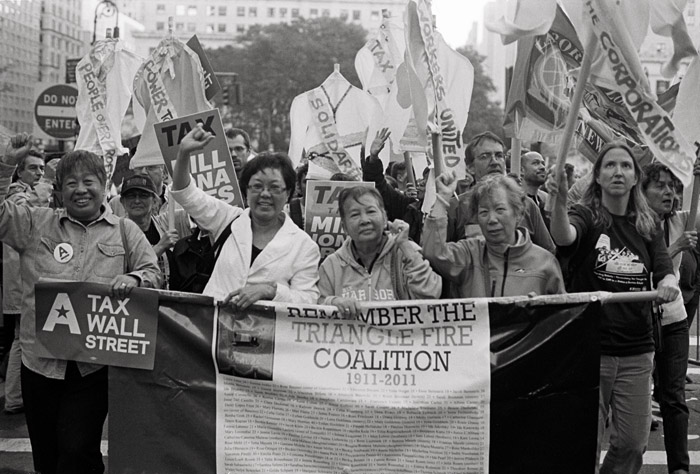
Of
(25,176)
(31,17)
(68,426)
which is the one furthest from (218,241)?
(31,17)

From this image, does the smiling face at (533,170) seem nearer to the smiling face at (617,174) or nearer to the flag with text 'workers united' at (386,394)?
the smiling face at (617,174)

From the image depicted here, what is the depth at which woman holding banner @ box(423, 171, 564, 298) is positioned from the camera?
14.0 feet

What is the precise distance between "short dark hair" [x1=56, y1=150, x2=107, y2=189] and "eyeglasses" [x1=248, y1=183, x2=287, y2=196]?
2.35 feet

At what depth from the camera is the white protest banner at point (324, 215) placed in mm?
6266

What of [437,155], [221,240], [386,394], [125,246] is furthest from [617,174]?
[125,246]

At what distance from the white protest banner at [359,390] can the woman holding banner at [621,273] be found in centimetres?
77

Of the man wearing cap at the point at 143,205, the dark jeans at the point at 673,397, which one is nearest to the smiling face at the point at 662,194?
the dark jeans at the point at 673,397

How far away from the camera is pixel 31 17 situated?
52.2m

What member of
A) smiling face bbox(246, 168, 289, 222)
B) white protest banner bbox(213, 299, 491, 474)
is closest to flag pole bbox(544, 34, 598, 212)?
white protest banner bbox(213, 299, 491, 474)

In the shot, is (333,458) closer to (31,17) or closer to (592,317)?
(592,317)

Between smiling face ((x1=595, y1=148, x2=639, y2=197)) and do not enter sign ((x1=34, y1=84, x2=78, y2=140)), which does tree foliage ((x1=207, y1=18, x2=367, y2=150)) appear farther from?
smiling face ((x1=595, y1=148, x2=639, y2=197))

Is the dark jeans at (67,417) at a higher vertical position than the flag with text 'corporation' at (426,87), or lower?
lower

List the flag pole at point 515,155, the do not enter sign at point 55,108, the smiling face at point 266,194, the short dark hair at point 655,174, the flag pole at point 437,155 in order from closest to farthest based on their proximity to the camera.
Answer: the smiling face at point 266,194, the flag pole at point 437,155, the short dark hair at point 655,174, the flag pole at point 515,155, the do not enter sign at point 55,108

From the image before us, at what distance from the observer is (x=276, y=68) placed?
2420 inches
